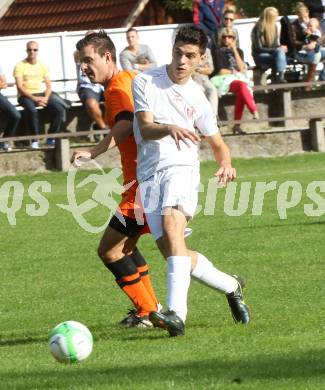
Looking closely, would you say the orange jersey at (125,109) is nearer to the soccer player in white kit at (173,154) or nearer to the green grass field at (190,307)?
the soccer player in white kit at (173,154)

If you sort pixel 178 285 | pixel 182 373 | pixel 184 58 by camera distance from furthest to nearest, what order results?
pixel 184 58, pixel 178 285, pixel 182 373

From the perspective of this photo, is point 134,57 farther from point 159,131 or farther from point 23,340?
point 159,131

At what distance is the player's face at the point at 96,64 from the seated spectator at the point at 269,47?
1454 cm

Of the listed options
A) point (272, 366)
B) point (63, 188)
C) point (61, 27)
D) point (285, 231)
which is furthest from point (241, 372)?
point (61, 27)

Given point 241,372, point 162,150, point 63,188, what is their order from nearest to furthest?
point 241,372
point 162,150
point 63,188

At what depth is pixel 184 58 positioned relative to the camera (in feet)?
26.2

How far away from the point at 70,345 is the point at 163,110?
170 centimetres

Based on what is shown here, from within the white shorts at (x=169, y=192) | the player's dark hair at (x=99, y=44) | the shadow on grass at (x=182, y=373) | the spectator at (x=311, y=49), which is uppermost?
the player's dark hair at (x=99, y=44)

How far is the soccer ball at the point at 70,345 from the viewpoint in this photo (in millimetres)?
7277

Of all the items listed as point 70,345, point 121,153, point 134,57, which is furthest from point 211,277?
point 134,57

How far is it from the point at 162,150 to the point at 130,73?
0.81m

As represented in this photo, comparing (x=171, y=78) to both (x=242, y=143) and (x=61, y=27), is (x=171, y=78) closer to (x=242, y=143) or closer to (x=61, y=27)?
(x=242, y=143)

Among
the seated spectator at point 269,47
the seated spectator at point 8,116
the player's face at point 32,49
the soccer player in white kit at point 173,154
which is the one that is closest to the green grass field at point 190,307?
the soccer player in white kit at point 173,154

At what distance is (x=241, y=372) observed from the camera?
674 cm
